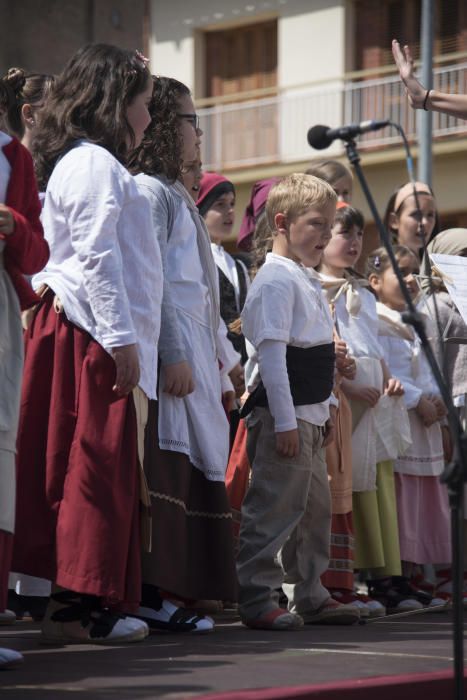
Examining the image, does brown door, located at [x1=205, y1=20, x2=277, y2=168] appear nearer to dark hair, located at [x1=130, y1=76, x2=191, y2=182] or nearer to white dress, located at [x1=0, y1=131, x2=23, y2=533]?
dark hair, located at [x1=130, y1=76, x2=191, y2=182]

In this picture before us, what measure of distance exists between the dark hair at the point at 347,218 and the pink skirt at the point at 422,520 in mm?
1292

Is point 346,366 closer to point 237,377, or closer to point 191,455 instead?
→ point 237,377

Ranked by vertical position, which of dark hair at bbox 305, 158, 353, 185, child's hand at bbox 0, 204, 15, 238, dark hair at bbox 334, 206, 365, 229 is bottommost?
dark hair at bbox 334, 206, 365, 229

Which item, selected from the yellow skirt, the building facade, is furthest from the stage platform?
the building facade

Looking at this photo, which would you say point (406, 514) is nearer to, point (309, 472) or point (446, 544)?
point (446, 544)

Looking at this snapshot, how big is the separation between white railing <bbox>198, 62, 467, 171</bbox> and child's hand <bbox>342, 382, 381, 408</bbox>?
53.2 feet

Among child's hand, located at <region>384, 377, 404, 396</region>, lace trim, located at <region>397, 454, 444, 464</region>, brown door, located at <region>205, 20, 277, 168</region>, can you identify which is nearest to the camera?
child's hand, located at <region>384, 377, 404, 396</region>

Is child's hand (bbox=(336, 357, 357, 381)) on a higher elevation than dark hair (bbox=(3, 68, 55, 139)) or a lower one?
lower

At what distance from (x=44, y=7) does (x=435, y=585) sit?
249 inches

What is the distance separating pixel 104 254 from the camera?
15.8 feet

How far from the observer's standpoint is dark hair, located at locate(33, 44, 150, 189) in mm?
5168

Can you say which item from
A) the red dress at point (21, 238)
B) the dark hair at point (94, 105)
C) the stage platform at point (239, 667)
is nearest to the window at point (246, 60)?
the dark hair at point (94, 105)

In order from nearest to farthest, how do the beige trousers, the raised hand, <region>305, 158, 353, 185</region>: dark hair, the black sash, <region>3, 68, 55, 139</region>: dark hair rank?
the beige trousers, the black sash, the raised hand, <region>3, 68, 55, 139</region>: dark hair, <region>305, 158, 353, 185</region>: dark hair

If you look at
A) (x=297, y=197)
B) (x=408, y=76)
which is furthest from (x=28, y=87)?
(x=408, y=76)
